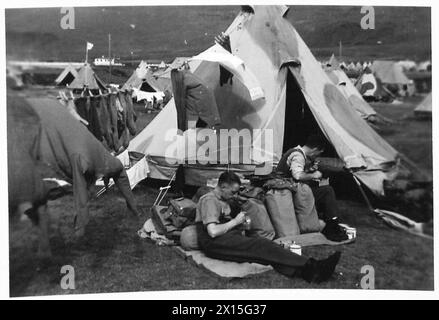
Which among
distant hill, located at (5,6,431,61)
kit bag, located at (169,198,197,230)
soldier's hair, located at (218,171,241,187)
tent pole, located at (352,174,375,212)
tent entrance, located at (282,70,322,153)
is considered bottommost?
kit bag, located at (169,198,197,230)

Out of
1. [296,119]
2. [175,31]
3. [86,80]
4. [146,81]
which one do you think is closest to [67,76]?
[86,80]

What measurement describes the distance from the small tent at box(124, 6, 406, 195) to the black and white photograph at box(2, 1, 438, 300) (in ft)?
0.05

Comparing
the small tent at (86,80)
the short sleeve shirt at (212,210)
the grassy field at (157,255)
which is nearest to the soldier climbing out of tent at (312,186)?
the grassy field at (157,255)

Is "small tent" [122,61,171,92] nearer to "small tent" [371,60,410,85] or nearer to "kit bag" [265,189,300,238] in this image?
"kit bag" [265,189,300,238]

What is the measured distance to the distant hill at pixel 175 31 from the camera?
21.6 ft

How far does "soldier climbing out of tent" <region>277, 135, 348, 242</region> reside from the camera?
22.2 ft

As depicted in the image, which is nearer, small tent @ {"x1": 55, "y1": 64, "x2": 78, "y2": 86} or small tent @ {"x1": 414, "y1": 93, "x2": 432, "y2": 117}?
small tent @ {"x1": 55, "y1": 64, "x2": 78, "y2": 86}

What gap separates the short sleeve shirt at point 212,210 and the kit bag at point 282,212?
50 cm

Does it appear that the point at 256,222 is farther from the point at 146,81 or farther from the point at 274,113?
the point at 146,81

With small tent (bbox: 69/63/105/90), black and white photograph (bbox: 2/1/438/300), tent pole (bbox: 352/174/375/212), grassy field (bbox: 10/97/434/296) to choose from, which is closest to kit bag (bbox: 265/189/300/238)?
black and white photograph (bbox: 2/1/438/300)

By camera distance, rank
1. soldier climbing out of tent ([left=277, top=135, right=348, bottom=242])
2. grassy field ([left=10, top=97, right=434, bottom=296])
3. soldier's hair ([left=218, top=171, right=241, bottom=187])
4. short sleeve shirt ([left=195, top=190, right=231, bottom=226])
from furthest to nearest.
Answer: soldier climbing out of tent ([left=277, top=135, right=348, bottom=242]), grassy field ([left=10, top=97, right=434, bottom=296]), soldier's hair ([left=218, top=171, right=241, bottom=187]), short sleeve shirt ([left=195, top=190, right=231, bottom=226])

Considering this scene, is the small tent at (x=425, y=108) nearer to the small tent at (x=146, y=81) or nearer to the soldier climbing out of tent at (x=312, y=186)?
the soldier climbing out of tent at (x=312, y=186)
